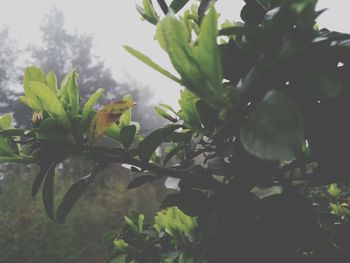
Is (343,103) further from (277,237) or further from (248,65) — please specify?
(277,237)

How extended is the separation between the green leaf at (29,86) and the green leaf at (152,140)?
0.68 feet

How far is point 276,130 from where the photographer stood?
1.08 ft

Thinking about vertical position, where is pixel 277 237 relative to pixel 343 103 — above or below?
below

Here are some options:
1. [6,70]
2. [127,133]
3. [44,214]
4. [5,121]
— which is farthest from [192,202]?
[6,70]

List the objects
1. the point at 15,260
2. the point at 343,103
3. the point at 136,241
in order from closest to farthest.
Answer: the point at 343,103 → the point at 136,241 → the point at 15,260

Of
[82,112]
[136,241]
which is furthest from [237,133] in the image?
[136,241]

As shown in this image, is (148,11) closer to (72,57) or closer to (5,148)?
(5,148)

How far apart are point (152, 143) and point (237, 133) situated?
17 centimetres

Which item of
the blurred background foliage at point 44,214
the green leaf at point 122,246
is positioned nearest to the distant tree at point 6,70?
the blurred background foliage at point 44,214

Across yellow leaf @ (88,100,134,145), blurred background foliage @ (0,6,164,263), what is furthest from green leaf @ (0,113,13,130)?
blurred background foliage @ (0,6,164,263)

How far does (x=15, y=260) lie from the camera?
8.20m

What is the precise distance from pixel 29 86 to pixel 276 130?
1.46 ft

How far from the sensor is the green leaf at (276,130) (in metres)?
0.31

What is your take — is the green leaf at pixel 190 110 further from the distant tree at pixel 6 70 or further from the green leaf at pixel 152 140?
the distant tree at pixel 6 70
